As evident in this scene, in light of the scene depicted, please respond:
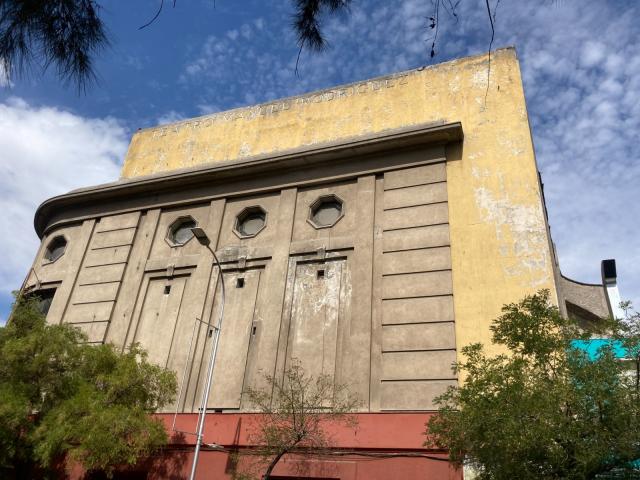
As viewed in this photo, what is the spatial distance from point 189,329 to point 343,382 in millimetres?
5504

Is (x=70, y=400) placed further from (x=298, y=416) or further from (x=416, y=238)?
(x=416, y=238)

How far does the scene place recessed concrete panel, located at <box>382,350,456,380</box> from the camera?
43.7ft

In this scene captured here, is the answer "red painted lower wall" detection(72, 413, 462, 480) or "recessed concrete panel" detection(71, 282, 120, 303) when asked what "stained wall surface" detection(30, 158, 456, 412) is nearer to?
"recessed concrete panel" detection(71, 282, 120, 303)

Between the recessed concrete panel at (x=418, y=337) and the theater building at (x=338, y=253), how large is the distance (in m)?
0.03

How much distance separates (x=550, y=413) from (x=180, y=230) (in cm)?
1489

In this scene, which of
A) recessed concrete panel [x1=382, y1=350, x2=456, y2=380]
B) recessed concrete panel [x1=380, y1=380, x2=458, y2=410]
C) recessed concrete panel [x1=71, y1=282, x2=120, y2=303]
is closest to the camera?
recessed concrete panel [x1=380, y1=380, x2=458, y2=410]

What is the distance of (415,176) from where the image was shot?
16875 mm

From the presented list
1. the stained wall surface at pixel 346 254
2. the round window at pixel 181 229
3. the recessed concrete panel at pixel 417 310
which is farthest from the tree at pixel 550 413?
the round window at pixel 181 229

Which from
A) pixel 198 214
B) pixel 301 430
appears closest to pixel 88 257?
pixel 198 214

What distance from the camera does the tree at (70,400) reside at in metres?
11.7

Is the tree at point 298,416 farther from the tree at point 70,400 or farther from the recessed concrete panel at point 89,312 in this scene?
the recessed concrete panel at point 89,312

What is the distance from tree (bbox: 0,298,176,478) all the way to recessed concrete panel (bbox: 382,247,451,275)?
6706 millimetres

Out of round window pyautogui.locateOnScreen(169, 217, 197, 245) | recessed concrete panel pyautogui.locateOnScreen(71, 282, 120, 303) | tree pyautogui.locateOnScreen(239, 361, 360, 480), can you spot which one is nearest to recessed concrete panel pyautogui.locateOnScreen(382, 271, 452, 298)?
tree pyautogui.locateOnScreen(239, 361, 360, 480)

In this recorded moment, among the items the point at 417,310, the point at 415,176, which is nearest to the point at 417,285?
the point at 417,310
